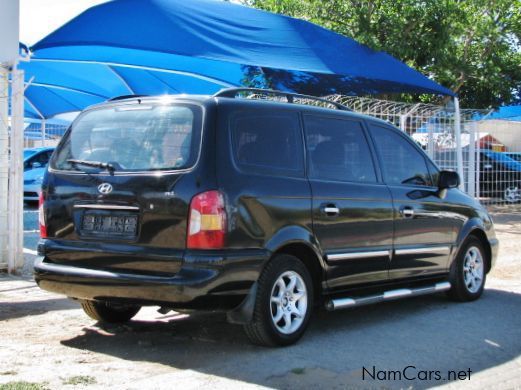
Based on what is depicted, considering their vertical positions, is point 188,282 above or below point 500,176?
below

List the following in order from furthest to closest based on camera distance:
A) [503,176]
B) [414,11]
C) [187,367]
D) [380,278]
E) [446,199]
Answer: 1. [503,176]
2. [414,11]
3. [446,199]
4. [380,278]
5. [187,367]

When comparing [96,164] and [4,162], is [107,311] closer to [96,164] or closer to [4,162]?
[96,164]

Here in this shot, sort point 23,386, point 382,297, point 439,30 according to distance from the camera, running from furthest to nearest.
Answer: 1. point 439,30
2. point 382,297
3. point 23,386

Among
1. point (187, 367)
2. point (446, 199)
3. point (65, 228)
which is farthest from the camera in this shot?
point (446, 199)

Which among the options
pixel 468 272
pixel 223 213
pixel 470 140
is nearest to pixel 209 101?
pixel 223 213

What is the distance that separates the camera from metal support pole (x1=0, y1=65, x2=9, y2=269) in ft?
26.7

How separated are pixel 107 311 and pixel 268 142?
2.04 metres

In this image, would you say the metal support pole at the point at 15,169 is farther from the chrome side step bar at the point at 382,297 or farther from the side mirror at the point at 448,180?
the side mirror at the point at 448,180

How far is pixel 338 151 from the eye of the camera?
6.02 m

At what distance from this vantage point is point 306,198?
5.44m

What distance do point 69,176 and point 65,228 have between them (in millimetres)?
400

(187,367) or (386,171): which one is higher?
(386,171)

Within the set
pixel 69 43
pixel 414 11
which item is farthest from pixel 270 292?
pixel 414 11

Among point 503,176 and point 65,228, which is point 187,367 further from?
point 503,176
